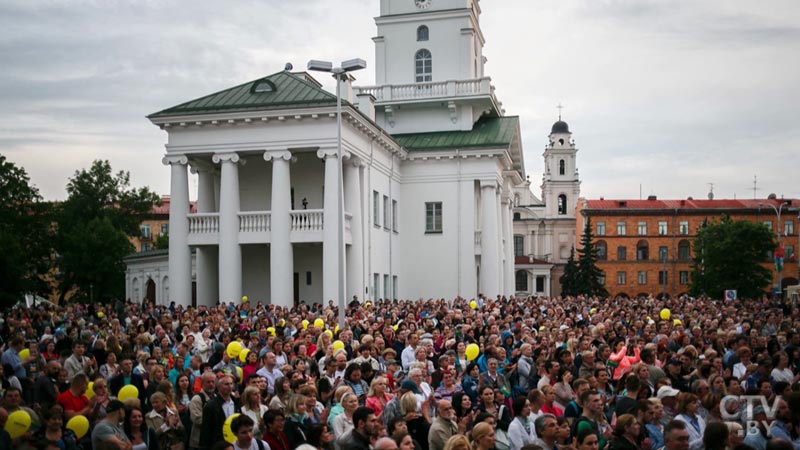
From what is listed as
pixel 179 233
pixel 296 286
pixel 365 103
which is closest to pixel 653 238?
pixel 365 103

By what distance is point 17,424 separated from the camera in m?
9.07

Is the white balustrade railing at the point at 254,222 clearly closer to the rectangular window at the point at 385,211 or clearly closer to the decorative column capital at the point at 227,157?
the decorative column capital at the point at 227,157

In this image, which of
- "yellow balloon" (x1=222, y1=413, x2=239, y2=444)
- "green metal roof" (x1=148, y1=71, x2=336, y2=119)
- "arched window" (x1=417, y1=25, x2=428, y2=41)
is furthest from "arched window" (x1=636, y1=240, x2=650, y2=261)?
"yellow balloon" (x1=222, y1=413, x2=239, y2=444)

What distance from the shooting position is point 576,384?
1091 centimetres

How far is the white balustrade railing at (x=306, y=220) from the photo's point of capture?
36281 mm

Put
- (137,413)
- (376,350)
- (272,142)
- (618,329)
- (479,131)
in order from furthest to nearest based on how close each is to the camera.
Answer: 1. (479,131)
2. (272,142)
3. (618,329)
4. (376,350)
5. (137,413)

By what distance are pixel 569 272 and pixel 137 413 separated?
291ft

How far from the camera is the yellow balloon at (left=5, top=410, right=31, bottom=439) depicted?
9.00 meters

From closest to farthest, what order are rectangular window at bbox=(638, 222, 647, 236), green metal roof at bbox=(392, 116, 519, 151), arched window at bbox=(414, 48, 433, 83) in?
green metal roof at bbox=(392, 116, 519, 151) → arched window at bbox=(414, 48, 433, 83) → rectangular window at bbox=(638, 222, 647, 236)

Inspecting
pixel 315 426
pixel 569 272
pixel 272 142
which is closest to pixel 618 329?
pixel 315 426

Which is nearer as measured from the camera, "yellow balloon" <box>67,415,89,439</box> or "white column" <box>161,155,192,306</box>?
"yellow balloon" <box>67,415,89,439</box>

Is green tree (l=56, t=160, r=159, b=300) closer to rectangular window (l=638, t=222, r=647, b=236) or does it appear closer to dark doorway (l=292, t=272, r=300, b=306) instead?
dark doorway (l=292, t=272, r=300, b=306)

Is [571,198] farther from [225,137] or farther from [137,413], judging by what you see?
[137,413]

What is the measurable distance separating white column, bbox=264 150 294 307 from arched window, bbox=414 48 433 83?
60.3ft
